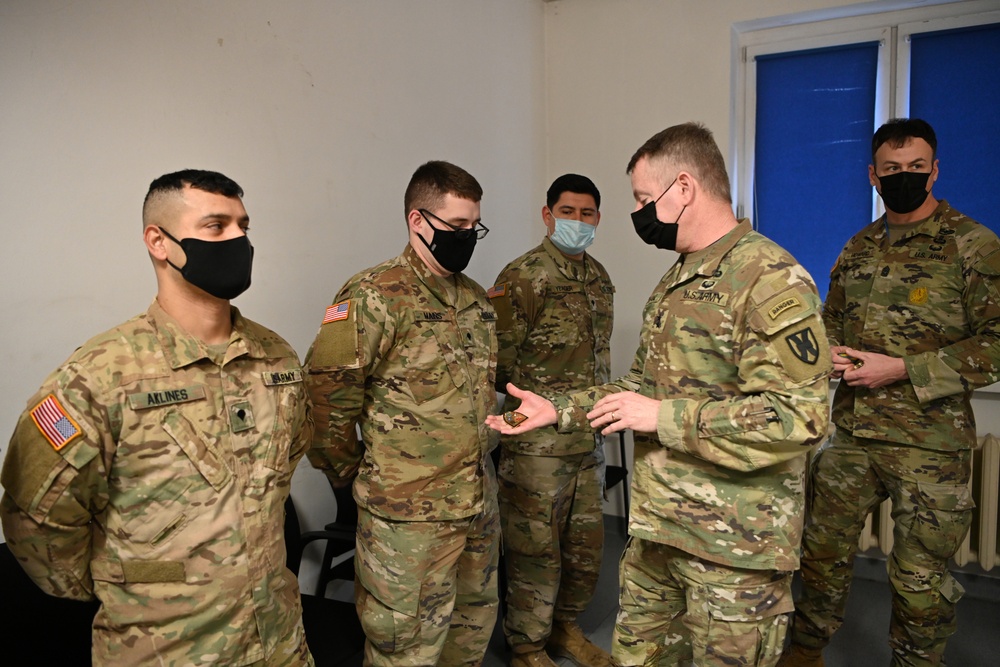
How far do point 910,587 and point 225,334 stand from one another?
7.86 ft

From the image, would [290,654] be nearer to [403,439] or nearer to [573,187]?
[403,439]

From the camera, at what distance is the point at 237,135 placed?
7.96ft

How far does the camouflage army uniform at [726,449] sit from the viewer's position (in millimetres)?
1601

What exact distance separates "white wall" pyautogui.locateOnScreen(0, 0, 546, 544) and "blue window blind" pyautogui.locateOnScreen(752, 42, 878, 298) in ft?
5.15

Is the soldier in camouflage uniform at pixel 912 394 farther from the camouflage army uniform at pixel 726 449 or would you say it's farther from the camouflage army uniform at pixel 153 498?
the camouflage army uniform at pixel 153 498

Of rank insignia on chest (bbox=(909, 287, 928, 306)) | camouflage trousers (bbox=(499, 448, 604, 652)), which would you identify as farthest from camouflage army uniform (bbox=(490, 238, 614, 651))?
rank insignia on chest (bbox=(909, 287, 928, 306))

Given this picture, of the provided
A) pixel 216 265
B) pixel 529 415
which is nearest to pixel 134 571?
pixel 216 265

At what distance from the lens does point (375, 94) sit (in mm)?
2994

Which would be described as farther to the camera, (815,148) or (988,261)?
(815,148)

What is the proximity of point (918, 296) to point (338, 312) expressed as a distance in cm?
200

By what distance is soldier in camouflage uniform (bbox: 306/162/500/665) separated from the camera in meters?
2.07

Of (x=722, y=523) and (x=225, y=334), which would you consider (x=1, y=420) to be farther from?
(x=722, y=523)

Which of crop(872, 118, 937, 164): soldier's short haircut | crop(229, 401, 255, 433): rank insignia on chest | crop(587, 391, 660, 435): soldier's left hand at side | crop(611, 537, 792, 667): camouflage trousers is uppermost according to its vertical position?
crop(872, 118, 937, 164): soldier's short haircut

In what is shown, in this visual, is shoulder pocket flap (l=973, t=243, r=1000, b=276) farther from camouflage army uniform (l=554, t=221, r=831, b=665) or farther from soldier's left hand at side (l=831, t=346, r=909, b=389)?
camouflage army uniform (l=554, t=221, r=831, b=665)
